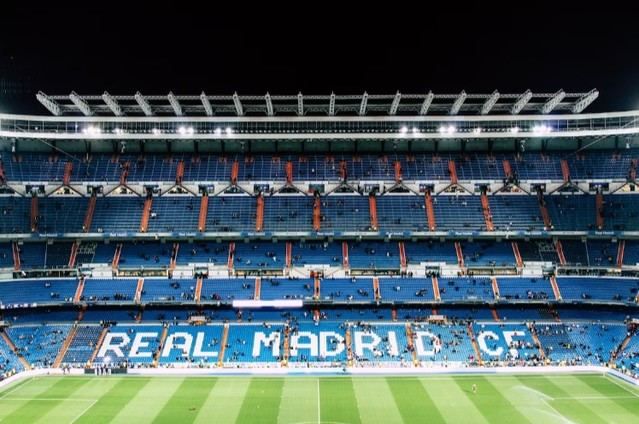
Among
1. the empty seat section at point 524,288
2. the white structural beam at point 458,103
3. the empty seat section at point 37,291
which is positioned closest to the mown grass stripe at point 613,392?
the empty seat section at point 524,288

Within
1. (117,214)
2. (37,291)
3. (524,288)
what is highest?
(117,214)

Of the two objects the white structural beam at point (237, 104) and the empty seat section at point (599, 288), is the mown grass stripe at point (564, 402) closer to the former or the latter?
the empty seat section at point (599, 288)

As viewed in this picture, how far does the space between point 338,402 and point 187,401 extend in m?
11.9

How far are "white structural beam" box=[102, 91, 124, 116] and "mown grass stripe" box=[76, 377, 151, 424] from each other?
30305 mm

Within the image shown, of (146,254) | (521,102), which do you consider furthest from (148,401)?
(521,102)

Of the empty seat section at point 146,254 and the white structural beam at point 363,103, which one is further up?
the white structural beam at point 363,103

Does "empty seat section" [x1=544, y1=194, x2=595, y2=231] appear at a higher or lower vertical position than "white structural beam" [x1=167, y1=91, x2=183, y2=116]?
lower

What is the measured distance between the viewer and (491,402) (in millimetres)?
41938

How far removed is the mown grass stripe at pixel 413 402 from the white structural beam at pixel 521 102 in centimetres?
3318

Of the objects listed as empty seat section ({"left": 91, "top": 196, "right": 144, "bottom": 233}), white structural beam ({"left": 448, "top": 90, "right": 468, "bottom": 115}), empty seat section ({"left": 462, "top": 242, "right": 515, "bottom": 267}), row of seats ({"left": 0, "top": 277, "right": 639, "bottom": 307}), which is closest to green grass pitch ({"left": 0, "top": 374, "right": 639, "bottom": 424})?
row of seats ({"left": 0, "top": 277, "right": 639, "bottom": 307})

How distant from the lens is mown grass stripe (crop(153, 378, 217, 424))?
127 ft

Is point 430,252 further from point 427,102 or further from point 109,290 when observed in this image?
point 109,290

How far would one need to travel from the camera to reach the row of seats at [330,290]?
A: 62.9 meters

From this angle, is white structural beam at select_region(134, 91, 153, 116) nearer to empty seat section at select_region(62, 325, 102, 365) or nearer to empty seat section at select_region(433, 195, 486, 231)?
empty seat section at select_region(62, 325, 102, 365)
